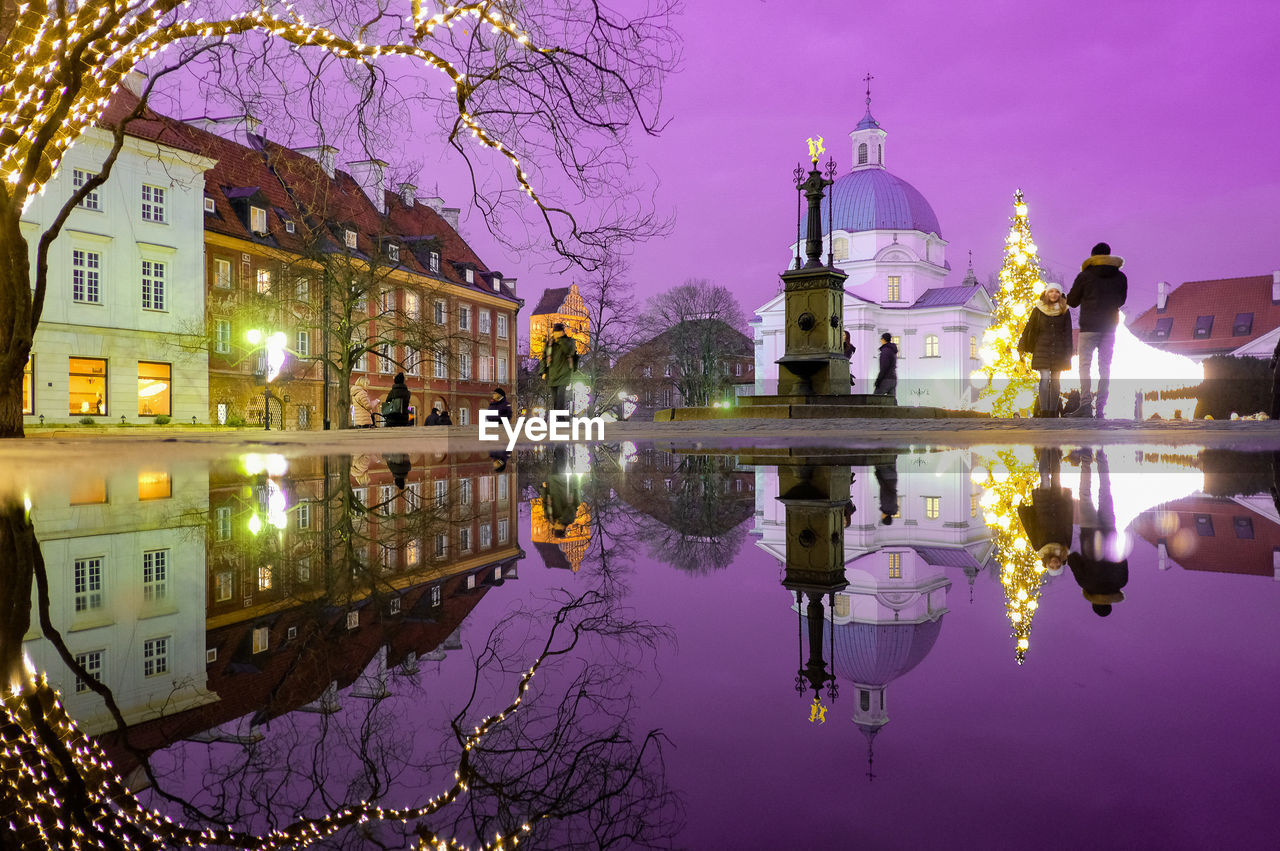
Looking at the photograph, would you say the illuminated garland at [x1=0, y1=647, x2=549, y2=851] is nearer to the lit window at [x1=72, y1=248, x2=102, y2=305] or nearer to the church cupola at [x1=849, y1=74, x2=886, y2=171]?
the lit window at [x1=72, y1=248, x2=102, y2=305]

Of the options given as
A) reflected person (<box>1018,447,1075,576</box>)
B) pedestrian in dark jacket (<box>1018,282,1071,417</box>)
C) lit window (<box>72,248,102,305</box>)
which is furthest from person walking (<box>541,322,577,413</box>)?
lit window (<box>72,248,102,305</box>)

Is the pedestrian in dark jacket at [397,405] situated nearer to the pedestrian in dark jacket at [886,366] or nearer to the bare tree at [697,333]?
the pedestrian in dark jacket at [886,366]

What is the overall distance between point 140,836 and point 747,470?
17.1 feet

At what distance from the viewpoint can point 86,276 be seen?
1228 inches

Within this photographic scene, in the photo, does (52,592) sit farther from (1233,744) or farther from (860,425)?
(860,425)

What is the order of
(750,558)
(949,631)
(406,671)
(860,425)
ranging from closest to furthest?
(406,671) → (949,631) → (750,558) → (860,425)

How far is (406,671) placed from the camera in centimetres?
132

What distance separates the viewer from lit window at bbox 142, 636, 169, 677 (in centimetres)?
132

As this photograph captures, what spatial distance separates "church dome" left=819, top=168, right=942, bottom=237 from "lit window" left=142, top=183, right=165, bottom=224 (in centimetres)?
4661

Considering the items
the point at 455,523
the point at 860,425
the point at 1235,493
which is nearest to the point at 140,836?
the point at 455,523

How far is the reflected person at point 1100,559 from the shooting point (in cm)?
172

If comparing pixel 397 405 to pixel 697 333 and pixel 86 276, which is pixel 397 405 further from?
pixel 697 333

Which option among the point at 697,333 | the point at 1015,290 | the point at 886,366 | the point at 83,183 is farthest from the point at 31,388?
the point at 697,333

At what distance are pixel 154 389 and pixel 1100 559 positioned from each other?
35.9m
